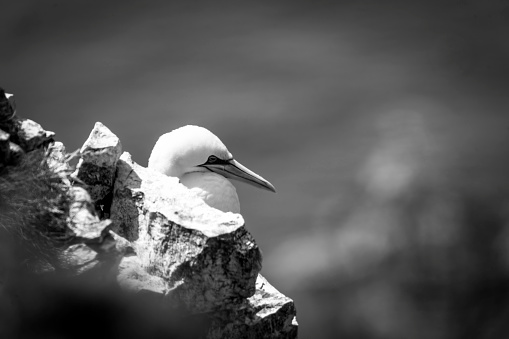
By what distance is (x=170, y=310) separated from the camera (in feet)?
23.0

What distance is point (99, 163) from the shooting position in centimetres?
749

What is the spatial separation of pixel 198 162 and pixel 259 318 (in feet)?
8.32

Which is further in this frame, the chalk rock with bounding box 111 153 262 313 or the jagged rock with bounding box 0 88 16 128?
the chalk rock with bounding box 111 153 262 313

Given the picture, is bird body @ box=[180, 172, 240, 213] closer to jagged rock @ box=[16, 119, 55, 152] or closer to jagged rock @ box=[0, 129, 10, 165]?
jagged rock @ box=[16, 119, 55, 152]

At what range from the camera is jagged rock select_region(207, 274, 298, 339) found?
7.36 meters

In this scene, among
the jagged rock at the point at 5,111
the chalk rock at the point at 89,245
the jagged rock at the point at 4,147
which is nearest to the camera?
the jagged rock at the point at 4,147

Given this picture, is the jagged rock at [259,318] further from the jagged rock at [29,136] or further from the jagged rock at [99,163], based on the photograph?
the jagged rock at [29,136]

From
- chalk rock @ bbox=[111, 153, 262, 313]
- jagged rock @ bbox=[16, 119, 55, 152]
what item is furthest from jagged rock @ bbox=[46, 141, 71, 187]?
chalk rock @ bbox=[111, 153, 262, 313]

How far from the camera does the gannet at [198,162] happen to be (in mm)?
9352

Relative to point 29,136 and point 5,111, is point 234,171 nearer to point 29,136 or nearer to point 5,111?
point 29,136

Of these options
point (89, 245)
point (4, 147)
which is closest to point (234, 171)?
point (89, 245)

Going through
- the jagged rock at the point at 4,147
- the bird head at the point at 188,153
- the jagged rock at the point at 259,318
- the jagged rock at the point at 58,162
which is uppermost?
the bird head at the point at 188,153

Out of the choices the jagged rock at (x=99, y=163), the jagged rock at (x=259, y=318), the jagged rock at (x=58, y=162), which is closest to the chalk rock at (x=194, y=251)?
the jagged rock at (x=259, y=318)

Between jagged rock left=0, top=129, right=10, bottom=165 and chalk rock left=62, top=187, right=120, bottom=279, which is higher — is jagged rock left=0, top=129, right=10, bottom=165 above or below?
above
